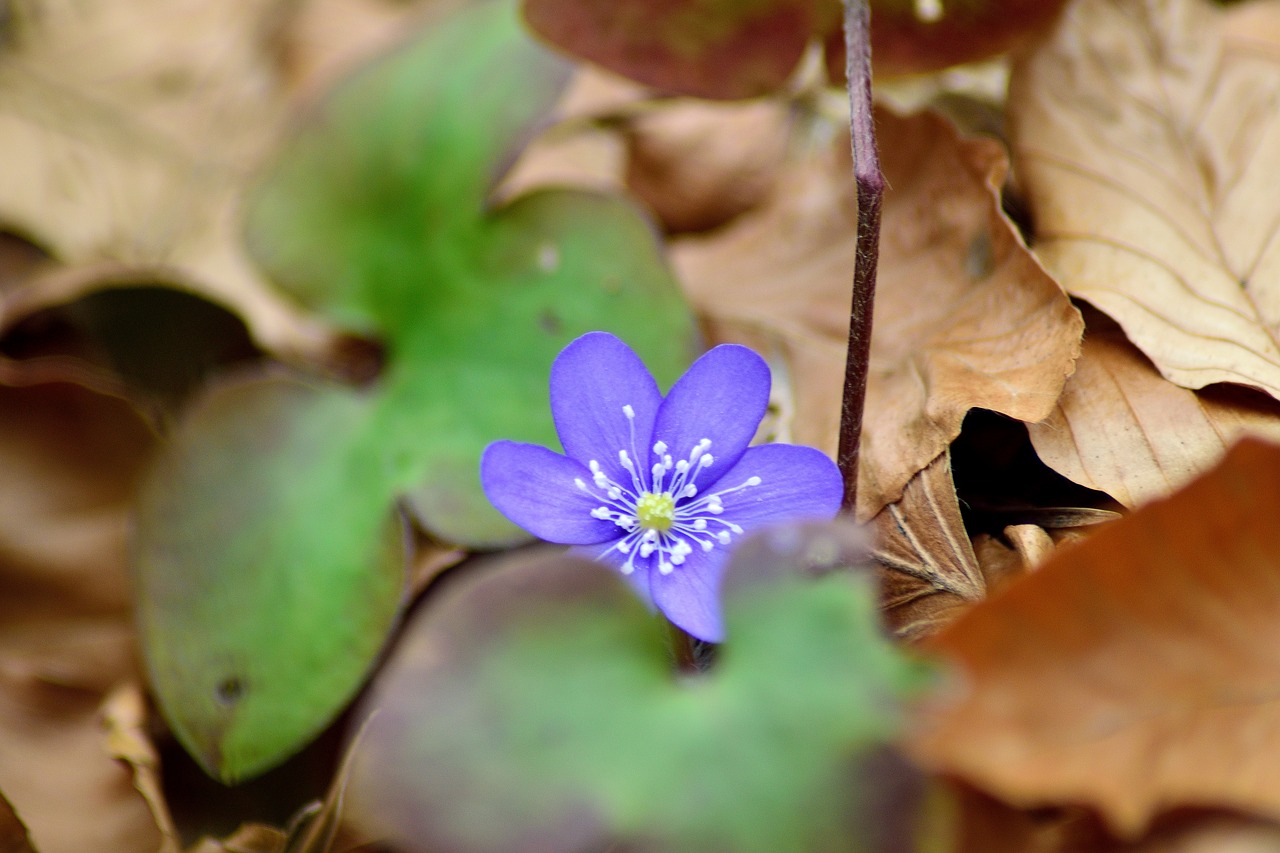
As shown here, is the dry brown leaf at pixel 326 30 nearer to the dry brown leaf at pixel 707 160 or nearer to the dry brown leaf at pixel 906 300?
the dry brown leaf at pixel 707 160

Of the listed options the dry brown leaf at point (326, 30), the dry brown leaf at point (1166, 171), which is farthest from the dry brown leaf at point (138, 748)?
the dry brown leaf at point (326, 30)

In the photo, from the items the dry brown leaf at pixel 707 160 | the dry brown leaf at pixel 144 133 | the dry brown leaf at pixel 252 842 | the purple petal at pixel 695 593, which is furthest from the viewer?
the dry brown leaf at pixel 144 133

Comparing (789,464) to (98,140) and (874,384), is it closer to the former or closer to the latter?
(874,384)

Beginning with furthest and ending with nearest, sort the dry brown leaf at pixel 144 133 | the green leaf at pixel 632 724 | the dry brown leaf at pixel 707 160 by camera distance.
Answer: the dry brown leaf at pixel 144 133 < the dry brown leaf at pixel 707 160 < the green leaf at pixel 632 724

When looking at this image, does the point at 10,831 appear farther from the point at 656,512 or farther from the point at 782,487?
the point at 782,487

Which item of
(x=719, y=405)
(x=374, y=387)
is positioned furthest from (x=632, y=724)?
(x=374, y=387)

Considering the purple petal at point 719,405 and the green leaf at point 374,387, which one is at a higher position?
the green leaf at point 374,387
